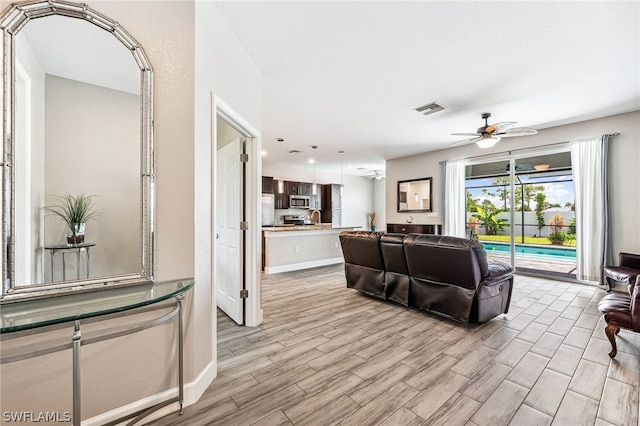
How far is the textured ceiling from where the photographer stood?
199cm

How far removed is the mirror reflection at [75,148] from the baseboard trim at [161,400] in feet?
2.53

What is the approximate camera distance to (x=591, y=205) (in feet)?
14.0

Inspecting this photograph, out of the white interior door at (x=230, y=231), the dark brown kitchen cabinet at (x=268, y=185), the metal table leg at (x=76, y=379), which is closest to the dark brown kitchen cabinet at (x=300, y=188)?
the dark brown kitchen cabinet at (x=268, y=185)

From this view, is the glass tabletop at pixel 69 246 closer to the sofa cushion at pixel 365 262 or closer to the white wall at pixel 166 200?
the white wall at pixel 166 200

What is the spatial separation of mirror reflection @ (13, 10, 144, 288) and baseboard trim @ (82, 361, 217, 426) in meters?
0.77

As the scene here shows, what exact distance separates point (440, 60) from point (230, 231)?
9.47ft

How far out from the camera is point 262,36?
7.41ft

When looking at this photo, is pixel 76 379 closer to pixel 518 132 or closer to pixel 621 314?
pixel 621 314

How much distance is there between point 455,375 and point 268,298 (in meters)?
2.55

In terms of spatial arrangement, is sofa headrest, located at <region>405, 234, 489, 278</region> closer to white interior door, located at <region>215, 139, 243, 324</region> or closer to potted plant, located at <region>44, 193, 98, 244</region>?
white interior door, located at <region>215, 139, 243, 324</region>

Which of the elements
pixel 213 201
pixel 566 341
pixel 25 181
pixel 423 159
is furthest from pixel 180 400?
pixel 423 159

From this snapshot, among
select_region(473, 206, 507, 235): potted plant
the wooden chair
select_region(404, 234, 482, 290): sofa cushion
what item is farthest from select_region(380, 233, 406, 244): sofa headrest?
select_region(473, 206, 507, 235): potted plant

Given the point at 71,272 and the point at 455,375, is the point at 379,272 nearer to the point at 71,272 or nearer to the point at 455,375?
the point at 455,375

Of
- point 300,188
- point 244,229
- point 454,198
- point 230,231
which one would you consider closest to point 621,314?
point 244,229
